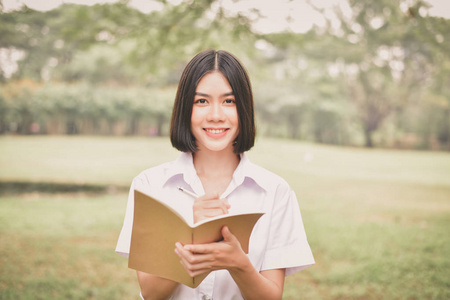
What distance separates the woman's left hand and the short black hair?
426mm

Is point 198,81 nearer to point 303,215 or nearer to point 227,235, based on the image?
point 227,235

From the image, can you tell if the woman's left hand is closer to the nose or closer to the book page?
the book page

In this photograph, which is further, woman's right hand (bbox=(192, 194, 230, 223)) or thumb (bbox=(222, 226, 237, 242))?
woman's right hand (bbox=(192, 194, 230, 223))

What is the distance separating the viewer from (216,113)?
131 centimetres

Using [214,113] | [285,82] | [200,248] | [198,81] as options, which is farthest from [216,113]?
[285,82]

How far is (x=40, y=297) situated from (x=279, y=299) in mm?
2998

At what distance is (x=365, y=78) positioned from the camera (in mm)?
9305

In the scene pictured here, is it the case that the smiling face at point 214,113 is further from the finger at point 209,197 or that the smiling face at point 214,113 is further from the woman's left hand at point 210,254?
the woman's left hand at point 210,254

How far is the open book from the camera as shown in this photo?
1012 millimetres

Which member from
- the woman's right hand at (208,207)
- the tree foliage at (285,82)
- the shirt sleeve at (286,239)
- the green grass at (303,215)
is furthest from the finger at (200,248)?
the tree foliage at (285,82)

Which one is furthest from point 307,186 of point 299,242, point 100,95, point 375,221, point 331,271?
point 299,242

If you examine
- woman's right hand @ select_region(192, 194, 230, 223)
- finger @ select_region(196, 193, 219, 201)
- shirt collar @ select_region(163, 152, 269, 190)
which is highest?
shirt collar @ select_region(163, 152, 269, 190)

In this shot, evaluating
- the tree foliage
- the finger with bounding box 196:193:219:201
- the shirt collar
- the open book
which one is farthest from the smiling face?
the tree foliage

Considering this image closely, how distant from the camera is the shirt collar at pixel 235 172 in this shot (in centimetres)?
138
